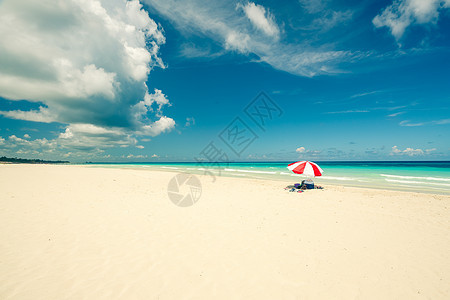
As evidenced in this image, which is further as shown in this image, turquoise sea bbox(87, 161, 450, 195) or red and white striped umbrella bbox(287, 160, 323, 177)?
turquoise sea bbox(87, 161, 450, 195)

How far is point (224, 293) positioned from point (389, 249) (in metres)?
5.22

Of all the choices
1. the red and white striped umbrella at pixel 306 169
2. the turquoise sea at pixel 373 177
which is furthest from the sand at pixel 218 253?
the turquoise sea at pixel 373 177

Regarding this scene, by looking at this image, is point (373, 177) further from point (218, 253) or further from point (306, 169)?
point (218, 253)

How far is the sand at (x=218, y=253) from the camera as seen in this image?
3.86 meters

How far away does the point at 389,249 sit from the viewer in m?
5.50

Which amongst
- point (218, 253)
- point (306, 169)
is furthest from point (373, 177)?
point (218, 253)

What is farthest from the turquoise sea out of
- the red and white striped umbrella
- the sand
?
the sand

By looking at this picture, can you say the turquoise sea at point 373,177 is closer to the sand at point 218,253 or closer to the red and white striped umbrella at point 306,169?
the red and white striped umbrella at point 306,169

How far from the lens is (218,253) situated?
17.1 ft

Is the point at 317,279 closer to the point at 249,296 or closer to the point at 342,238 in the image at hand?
the point at 249,296

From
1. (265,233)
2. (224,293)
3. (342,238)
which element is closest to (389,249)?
(342,238)

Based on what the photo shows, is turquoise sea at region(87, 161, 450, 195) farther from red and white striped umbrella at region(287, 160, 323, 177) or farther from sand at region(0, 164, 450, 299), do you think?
sand at region(0, 164, 450, 299)

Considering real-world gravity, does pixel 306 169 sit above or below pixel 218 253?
above

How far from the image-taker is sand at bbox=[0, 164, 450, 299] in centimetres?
386
